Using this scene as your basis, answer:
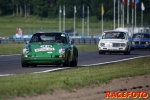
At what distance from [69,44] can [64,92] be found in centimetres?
1080

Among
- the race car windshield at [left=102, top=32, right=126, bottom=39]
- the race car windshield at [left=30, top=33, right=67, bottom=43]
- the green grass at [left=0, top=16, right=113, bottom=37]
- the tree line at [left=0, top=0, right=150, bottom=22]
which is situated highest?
the tree line at [left=0, top=0, right=150, bottom=22]

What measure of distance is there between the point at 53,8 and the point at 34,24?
1146cm

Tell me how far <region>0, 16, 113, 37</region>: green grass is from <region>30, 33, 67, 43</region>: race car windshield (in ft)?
281

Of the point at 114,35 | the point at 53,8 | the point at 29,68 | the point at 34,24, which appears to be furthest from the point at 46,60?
the point at 53,8

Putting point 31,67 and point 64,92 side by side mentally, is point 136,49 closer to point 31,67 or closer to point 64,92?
point 31,67

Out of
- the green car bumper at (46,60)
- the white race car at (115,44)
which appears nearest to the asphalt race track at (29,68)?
the green car bumper at (46,60)

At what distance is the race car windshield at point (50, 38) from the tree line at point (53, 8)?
329 feet

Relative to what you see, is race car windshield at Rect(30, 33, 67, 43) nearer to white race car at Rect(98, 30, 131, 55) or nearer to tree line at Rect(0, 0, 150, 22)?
white race car at Rect(98, 30, 131, 55)

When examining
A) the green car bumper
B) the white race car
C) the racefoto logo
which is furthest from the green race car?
the white race car

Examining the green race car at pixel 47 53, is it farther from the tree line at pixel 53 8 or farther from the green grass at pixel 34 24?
the tree line at pixel 53 8

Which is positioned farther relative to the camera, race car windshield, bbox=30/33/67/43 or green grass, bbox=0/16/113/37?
green grass, bbox=0/16/113/37

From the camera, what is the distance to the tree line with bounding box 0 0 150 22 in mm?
131000

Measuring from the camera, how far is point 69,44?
2683 centimetres

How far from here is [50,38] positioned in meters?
27.1
